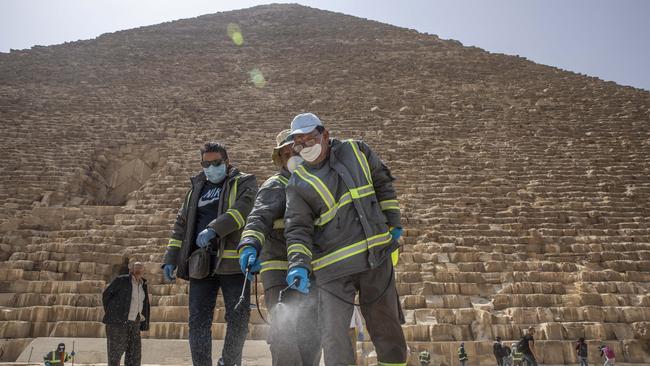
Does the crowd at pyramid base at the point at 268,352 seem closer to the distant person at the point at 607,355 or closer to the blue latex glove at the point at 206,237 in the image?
the distant person at the point at 607,355

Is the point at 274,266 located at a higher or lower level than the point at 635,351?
higher

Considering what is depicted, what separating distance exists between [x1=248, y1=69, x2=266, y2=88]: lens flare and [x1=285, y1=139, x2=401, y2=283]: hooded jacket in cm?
1190

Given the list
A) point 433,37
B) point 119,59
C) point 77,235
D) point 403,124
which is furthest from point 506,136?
point 119,59

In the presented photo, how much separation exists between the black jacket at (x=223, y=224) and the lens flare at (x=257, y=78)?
36.9 feet

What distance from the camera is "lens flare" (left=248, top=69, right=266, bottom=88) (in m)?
13.8

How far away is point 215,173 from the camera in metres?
2.78

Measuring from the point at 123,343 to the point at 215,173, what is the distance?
1500mm

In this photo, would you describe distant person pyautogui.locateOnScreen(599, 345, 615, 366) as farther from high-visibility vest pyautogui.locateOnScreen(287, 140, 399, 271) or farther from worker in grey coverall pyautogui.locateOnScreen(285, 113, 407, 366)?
high-visibility vest pyautogui.locateOnScreen(287, 140, 399, 271)

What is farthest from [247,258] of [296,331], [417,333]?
[417,333]

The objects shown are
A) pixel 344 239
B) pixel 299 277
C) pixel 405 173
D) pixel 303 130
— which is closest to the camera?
pixel 299 277

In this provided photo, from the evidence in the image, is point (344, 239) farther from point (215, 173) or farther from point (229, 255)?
point (215, 173)

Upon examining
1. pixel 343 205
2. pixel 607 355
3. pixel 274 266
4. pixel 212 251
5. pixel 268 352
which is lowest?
pixel 607 355

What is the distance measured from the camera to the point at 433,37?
61.5 ft

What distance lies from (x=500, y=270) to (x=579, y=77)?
10722 millimetres
